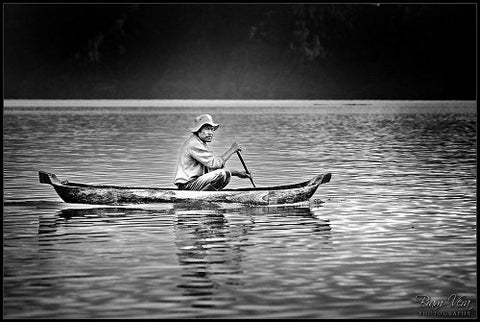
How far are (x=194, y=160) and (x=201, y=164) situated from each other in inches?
5.7

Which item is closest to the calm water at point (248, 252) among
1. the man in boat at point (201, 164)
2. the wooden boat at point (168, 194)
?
the wooden boat at point (168, 194)

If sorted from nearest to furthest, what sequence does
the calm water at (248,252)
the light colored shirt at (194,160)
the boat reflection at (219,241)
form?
the calm water at (248,252) → the boat reflection at (219,241) → the light colored shirt at (194,160)

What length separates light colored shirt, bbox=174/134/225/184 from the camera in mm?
21625

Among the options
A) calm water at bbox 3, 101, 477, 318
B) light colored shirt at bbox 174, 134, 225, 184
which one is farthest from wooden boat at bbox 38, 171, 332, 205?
light colored shirt at bbox 174, 134, 225, 184

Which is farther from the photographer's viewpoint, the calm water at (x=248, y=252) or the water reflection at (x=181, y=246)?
the water reflection at (x=181, y=246)

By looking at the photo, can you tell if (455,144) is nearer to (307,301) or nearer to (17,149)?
(17,149)

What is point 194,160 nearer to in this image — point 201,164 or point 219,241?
point 201,164

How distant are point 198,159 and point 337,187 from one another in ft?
21.9

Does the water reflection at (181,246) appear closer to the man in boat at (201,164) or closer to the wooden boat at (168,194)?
the wooden boat at (168,194)

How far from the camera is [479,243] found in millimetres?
17750

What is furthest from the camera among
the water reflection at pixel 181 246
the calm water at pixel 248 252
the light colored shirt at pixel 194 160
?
the light colored shirt at pixel 194 160

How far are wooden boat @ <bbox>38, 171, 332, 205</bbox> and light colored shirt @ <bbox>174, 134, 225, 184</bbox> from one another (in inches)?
16.6

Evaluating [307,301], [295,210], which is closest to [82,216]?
[295,210]

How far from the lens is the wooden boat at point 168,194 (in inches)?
854
